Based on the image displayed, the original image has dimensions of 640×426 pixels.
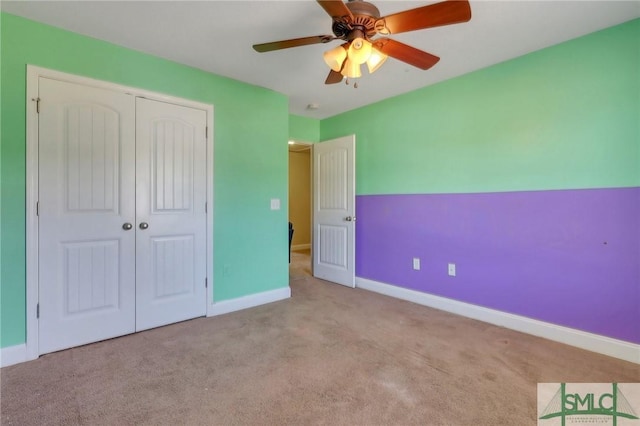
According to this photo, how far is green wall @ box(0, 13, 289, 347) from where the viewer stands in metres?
1.99

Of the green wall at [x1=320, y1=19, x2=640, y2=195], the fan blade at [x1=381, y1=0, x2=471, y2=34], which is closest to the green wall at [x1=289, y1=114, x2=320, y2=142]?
the green wall at [x1=320, y1=19, x2=640, y2=195]

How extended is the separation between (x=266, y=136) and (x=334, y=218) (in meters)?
1.44

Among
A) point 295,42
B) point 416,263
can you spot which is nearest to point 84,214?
point 295,42

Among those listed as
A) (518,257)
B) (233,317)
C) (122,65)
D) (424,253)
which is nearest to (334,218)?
(424,253)

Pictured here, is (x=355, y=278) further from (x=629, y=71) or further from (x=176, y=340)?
(x=629, y=71)

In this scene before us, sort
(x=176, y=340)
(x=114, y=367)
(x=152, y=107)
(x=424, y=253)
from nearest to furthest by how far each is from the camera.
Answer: (x=114, y=367), (x=176, y=340), (x=152, y=107), (x=424, y=253)

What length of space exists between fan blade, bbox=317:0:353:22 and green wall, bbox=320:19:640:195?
1852 mm

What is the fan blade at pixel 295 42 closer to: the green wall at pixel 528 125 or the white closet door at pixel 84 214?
the white closet door at pixel 84 214

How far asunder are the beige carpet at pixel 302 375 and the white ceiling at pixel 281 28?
2.35 m

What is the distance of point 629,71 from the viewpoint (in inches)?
81.2

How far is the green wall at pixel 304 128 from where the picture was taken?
13.7 ft

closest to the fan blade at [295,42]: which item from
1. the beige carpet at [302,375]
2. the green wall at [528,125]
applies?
the green wall at [528,125]

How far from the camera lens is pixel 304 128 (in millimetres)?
A: 4312

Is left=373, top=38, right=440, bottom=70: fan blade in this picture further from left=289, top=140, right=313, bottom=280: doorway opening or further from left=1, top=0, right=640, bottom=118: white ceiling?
left=289, top=140, right=313, bottom=280: doorway opening
